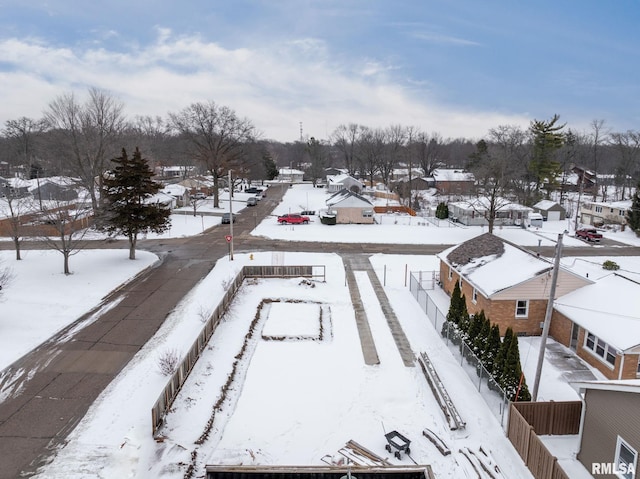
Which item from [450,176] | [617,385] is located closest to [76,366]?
[617,385]

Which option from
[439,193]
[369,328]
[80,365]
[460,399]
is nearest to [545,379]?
[460,399]

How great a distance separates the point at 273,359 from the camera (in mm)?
18047

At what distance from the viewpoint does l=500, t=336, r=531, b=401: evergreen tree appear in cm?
1410

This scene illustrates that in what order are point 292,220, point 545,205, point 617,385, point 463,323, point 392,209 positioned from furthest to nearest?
point 392,209 < point 545,205 < point 292,220 < point 463,323 < point 617,385

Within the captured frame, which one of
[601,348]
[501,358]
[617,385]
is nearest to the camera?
[617,385]

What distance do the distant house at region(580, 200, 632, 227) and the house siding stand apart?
47921 mm

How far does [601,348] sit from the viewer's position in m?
17.3

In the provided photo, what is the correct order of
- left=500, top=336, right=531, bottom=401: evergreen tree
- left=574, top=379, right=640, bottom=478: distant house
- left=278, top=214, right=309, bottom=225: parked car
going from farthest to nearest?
left=278, top=214, right=309, bottom=225: parked car, left=500, top=336, right=531, bottom=401: evergreen tree, left=574, top=379, right=640, bottom=478: distant house

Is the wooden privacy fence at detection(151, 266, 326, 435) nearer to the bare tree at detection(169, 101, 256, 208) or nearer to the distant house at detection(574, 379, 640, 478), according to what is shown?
the distant house at detection(574, 379, 640, 478)

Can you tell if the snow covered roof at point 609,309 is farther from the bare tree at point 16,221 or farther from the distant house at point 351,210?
the bare tree at point 16,221

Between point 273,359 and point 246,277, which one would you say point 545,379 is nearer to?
point 273,359

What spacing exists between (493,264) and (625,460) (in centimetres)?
1358

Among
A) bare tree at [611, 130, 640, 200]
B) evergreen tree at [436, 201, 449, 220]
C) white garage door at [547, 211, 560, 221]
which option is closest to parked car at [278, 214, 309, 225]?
evergreen tree at [436, 201, 449, 220]

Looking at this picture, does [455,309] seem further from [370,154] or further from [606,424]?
[370,154]
